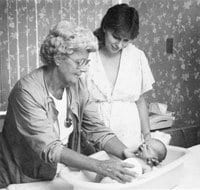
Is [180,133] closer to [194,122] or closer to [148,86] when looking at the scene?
[194,122]

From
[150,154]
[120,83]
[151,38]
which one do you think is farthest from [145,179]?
[151,38]

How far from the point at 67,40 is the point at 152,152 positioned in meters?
0.60

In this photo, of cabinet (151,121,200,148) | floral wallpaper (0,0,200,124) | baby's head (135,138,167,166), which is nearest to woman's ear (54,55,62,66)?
baby's head (135,138,167,166)

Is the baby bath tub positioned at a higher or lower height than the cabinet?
higher

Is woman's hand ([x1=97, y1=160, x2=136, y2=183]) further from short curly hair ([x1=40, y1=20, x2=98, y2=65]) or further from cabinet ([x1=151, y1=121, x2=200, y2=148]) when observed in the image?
cabinet ([x1=151, y1=121, x2=200, y2=148])

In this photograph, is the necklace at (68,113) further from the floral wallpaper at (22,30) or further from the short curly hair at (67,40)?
the floral wallpaper at (22,30)

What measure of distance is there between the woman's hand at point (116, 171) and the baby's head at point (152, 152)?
0.36m

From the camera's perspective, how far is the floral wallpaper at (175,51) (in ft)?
11.8

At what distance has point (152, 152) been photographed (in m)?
1.71

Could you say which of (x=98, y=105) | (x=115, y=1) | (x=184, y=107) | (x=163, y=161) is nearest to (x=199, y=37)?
(x=184, y=107)

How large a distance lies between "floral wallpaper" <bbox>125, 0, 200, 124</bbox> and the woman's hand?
7.99ft

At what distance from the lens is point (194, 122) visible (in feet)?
12.2

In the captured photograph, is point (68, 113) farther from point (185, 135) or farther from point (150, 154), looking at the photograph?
point (185, 135)

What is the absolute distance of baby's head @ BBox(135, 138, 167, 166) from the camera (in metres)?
1.68
